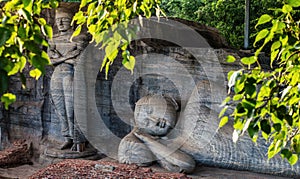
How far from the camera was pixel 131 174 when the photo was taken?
3.71 meters

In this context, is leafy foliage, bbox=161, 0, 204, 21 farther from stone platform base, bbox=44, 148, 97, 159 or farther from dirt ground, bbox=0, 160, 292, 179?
dirt ground, bbox=0, 160, 292, 179

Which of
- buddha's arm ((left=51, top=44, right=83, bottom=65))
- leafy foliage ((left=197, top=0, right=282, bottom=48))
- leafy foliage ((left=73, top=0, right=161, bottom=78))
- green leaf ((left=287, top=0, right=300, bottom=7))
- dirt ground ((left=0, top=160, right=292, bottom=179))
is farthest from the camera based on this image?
leafy foliage ((left=197, top=0, right=282, bottom=48))

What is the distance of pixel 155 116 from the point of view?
13.7 ft

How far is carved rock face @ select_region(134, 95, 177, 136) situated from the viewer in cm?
417

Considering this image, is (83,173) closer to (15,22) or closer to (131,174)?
(131,174)

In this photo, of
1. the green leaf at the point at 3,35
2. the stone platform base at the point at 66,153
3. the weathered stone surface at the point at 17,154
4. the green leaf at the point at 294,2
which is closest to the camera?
the green leaf at the point at 3,35

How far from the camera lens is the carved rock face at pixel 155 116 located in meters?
4.17

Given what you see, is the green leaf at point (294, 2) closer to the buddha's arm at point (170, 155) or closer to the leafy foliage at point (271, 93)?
the leafy foliage at point (271, 93)

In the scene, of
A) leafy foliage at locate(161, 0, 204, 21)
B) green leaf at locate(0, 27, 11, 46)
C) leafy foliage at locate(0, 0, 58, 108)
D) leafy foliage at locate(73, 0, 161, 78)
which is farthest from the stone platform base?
leafy foliage at locate(161, 0, 204, 21)

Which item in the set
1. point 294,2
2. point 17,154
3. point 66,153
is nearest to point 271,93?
point 294,2

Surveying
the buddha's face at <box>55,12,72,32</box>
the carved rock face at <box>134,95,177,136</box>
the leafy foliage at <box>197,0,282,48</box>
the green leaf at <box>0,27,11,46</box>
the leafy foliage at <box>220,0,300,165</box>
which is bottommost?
the carved rock face at <box>134,95,177,136</box>

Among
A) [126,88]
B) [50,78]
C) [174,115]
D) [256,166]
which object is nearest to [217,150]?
[256,166]

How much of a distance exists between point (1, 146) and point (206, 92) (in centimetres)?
312

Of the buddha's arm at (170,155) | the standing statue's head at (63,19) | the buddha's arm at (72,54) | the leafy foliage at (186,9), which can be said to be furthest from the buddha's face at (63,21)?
the leafy foliage at (186,9)
